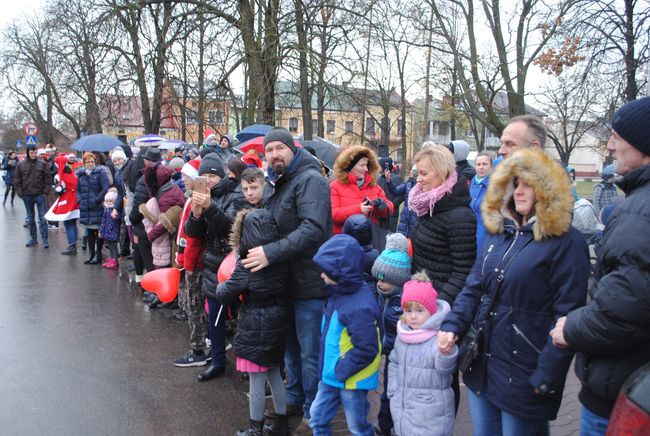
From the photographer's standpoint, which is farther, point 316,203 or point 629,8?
point 629,8

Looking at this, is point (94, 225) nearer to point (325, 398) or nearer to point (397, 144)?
point (325, 398)

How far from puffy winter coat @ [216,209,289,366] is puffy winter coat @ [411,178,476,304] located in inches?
37.4

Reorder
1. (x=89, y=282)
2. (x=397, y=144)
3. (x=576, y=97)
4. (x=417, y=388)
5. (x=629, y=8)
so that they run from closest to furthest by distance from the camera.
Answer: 1. (x=417, y=388)
2. (x=89, y=282)
3. (x=629, y=8)
4. (x=576, y=97)
5. (x=397, y=144)

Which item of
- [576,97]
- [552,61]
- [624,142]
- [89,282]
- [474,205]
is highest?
[552,61]

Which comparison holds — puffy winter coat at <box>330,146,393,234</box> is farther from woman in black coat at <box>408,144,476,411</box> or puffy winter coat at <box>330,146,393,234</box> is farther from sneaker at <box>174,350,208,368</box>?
sneaker at <box>174,350,208,368</box>

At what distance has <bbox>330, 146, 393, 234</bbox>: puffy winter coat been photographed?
15.2 ft

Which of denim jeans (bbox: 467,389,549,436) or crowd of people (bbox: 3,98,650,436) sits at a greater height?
crowd of people (bbox: 3,98,650,436)

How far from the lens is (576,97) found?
1088cm

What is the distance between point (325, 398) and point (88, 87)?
14.0 m

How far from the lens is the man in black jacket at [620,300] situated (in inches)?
71.8

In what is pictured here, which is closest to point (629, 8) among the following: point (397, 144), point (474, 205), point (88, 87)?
point (474, 205)

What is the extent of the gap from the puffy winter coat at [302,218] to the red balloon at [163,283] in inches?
79.2

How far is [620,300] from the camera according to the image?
6.04ft

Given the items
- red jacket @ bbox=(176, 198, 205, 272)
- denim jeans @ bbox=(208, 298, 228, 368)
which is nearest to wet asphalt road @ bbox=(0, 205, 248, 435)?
denim jeans @ bbox=(208, 298, 228, 368)
